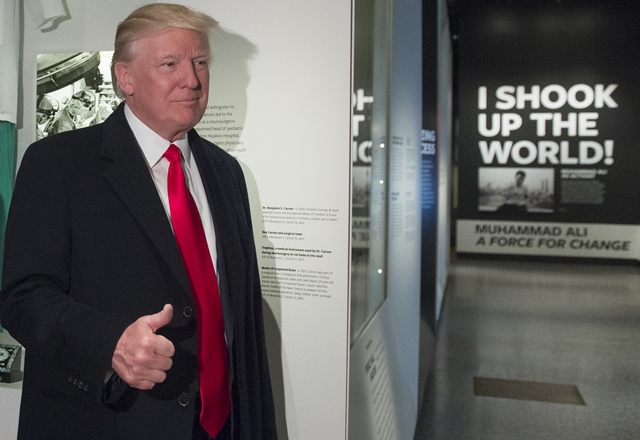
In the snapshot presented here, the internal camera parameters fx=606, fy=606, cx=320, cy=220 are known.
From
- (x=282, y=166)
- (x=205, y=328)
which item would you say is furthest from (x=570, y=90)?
(x=205, y=328)

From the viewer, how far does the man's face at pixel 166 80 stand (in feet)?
4.81

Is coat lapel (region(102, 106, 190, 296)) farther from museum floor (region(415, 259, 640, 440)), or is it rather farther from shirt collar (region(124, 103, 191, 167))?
museum floor (region(415, 259, 640, 440))

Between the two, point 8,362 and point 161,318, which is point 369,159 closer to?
point 161,318

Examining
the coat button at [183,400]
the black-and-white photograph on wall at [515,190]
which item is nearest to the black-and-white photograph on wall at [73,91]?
the coat button at [183,400]

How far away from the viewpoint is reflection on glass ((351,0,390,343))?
87.7 inches

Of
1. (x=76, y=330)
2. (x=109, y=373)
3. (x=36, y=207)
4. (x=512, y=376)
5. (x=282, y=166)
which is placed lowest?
(x=512, y=376)

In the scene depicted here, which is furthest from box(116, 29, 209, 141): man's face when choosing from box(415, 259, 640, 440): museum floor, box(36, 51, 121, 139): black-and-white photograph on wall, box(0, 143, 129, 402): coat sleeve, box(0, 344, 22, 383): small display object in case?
box(415, 259, 640, 440): museum floor

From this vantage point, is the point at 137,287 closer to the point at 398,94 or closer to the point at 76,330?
the point at 76,330

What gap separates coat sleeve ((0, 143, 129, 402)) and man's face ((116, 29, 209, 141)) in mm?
252

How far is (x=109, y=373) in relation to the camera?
4.18 ft

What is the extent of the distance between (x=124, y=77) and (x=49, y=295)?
0.58 m

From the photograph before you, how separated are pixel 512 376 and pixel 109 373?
4341mm

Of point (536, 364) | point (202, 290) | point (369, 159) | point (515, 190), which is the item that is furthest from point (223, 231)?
point (515, 190)

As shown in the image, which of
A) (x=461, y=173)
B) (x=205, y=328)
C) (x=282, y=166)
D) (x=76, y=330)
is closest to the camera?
(x=76, y=330)
